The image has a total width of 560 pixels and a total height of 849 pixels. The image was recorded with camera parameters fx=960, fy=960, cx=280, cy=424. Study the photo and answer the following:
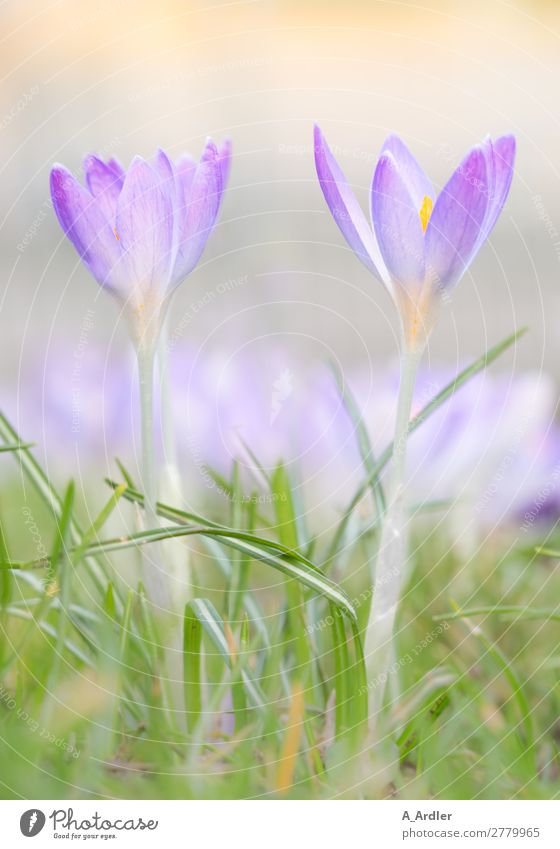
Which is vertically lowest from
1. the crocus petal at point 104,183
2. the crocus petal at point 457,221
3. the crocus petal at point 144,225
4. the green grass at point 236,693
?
the green grass at point 236,693

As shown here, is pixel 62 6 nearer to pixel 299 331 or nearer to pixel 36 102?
pixel 36 102

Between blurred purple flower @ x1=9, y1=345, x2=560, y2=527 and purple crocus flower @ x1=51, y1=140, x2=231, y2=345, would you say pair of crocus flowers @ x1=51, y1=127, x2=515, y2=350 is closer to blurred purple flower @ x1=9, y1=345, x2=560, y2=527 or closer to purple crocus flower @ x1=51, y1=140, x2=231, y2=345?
purple crocus flower @ x1=51, y1=140, x2=231, y2=345

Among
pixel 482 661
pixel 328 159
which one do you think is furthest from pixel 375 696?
pixel 328 159

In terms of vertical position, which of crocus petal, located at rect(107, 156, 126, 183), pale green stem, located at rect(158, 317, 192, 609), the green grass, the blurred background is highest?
the blurred background

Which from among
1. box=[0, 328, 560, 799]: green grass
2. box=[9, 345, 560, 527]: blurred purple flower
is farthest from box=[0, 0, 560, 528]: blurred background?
box=[0, 328, 560, 799]: green grass

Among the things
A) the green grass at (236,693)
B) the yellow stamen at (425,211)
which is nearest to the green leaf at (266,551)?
the green grass at (236,693)

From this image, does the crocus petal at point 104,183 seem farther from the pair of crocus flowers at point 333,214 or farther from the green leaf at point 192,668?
the green leaf at point 192,668
